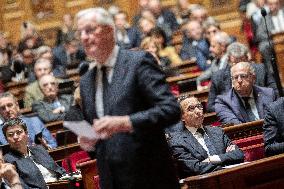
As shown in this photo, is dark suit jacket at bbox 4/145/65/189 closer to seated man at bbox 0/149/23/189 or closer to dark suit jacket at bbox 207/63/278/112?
seated man at bbox 0/149/23/189

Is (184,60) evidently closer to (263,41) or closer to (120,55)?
(263,41)

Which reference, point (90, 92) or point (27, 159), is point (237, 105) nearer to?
point (27, 159)

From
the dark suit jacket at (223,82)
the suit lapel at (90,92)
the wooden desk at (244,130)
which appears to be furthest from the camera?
the dark suit jacket at (223,82)

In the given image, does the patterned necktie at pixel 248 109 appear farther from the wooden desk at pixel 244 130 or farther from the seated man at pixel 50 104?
the seated man at pixel 50 104

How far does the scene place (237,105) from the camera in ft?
15.8

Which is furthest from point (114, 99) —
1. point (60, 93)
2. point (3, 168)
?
point (60, 93)

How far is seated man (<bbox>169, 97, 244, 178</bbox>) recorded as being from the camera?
372 cm

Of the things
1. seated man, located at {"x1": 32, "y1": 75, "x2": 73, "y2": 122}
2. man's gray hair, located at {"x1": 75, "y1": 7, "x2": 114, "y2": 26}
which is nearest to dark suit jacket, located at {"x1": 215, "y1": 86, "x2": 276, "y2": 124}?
seated man, located at {"x1": 32, "y1": 75, "x2": 73, "y2": 122}

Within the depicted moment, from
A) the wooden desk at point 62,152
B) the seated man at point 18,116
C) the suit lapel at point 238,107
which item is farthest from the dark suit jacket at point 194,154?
the seated man at point 18,116

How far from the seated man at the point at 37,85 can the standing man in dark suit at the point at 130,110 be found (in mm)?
4503

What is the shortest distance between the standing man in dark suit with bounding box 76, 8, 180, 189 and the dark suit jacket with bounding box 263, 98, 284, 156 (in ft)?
4.96

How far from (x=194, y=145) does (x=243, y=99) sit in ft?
3.77

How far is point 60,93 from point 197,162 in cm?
313

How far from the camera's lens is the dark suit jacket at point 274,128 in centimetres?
351
